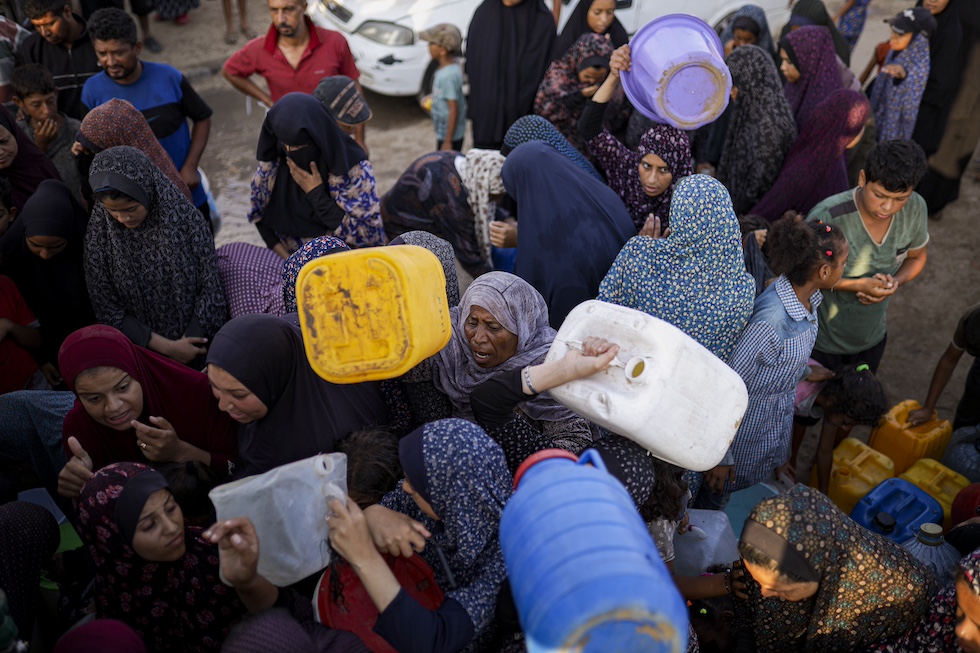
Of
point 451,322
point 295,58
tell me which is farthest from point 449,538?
point 295,58

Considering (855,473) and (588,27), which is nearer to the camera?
(855,473)

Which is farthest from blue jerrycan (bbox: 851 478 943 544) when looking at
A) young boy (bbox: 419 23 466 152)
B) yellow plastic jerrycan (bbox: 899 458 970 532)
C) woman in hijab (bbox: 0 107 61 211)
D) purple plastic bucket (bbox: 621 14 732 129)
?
woman in hijab (bbox: 0 107 61 211)

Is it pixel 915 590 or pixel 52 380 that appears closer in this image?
pixel 915 590

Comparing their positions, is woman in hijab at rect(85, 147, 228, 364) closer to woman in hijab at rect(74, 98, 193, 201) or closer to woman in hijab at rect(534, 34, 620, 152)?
woman in hijab at rect(74, 98, 193, 201)

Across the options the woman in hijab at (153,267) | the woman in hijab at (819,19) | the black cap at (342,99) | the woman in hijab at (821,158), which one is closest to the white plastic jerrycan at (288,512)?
the woman in hijab at (153,267)

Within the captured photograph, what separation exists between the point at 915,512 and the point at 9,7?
23.0ft

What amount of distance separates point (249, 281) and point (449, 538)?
1.91 meters

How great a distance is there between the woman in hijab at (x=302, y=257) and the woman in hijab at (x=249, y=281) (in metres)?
0.31

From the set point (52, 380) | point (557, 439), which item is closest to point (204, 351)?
point (52, 380)

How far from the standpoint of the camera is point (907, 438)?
3693 millimetres

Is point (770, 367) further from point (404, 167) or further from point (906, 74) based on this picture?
point (404, 167)

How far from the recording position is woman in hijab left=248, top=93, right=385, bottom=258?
11.3 feet

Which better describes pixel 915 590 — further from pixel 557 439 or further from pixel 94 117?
pixel 94 117

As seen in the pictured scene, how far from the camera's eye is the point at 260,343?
7.76ft
